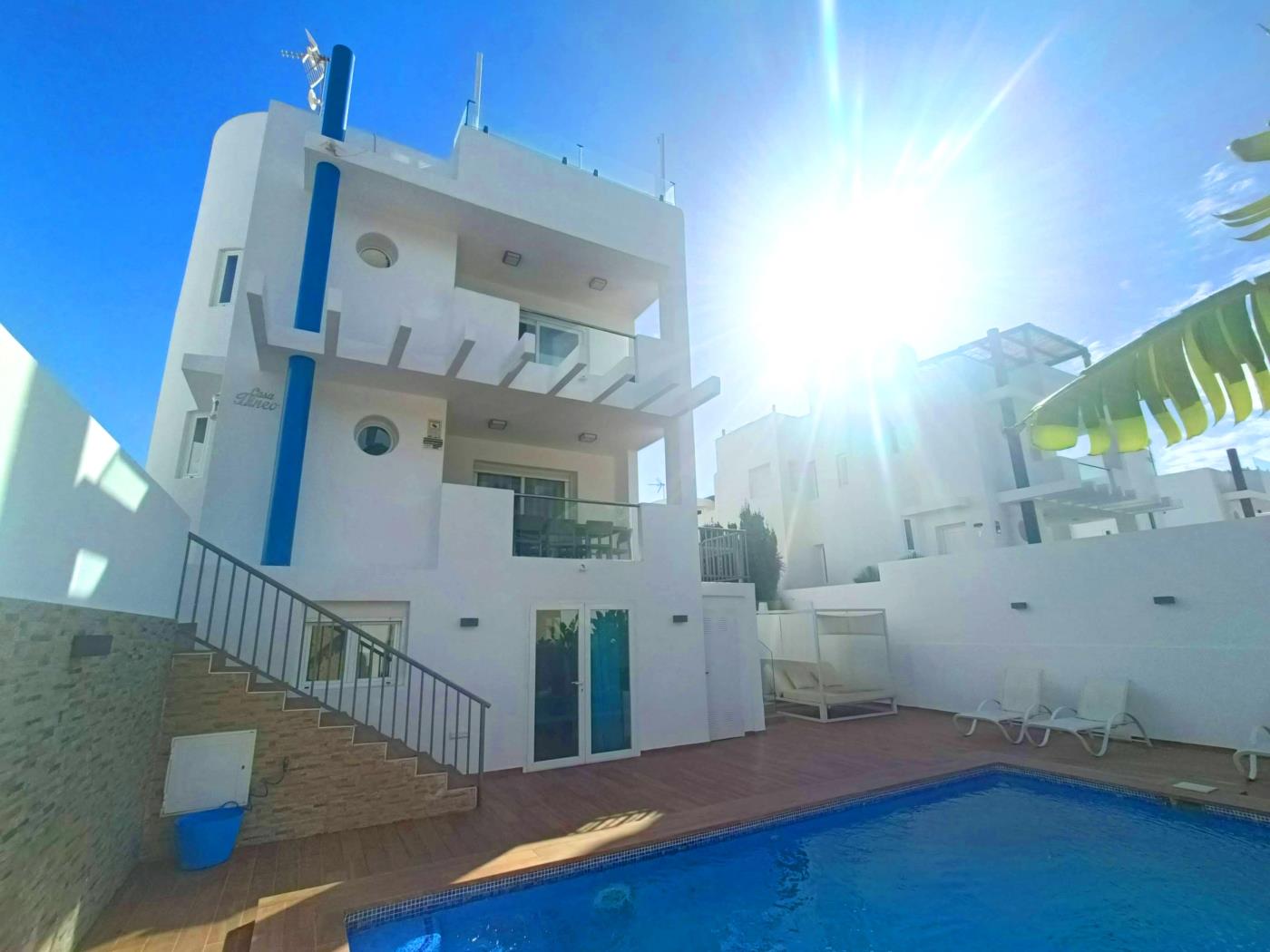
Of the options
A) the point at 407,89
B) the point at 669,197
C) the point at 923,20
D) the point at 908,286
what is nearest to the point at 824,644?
the point at 908,286

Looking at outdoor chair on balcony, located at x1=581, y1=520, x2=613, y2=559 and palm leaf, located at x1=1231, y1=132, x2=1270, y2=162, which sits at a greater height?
palm leaf, located at x1=1231, y1=132, x2=1270, y2=162

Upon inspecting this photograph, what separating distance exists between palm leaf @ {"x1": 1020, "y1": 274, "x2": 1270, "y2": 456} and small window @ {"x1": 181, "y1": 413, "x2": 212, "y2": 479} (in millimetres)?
10351

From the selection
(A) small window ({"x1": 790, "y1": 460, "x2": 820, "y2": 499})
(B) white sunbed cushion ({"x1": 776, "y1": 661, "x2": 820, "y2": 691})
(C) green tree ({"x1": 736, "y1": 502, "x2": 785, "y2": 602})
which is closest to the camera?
(B) white sunbed cushion ({"x1": 776, "y1": 661, "x2": 820, "y2": 691})

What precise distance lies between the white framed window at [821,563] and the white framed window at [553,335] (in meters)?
13.9

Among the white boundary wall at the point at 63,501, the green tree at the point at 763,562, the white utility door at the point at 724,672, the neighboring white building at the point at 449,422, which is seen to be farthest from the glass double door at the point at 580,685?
the green tree at the point at 763,562

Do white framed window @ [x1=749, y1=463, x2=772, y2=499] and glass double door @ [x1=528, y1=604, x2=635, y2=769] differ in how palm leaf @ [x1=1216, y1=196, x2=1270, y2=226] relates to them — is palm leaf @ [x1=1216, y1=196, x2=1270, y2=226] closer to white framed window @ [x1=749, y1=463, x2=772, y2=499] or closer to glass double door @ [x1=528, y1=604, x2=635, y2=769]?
glass double door @ [x1=528, y1=604, x2=635, y2=769]

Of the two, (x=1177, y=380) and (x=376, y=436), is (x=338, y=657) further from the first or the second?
(x=1177, y=380)

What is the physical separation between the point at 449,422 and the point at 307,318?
2.93 m

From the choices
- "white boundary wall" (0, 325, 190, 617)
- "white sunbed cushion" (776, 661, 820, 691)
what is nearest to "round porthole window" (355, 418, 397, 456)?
"white boundary wall" (0, 325, 190, 617)

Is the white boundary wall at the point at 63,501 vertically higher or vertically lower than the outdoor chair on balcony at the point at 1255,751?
higher

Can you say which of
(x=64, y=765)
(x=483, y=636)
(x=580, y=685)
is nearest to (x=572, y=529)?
(x=483, y=636)

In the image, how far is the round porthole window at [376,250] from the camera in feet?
31.7

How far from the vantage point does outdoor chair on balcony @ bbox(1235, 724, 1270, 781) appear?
6973mm

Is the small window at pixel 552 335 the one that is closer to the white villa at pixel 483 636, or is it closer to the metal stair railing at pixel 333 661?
the white villa at pixel 483 636
